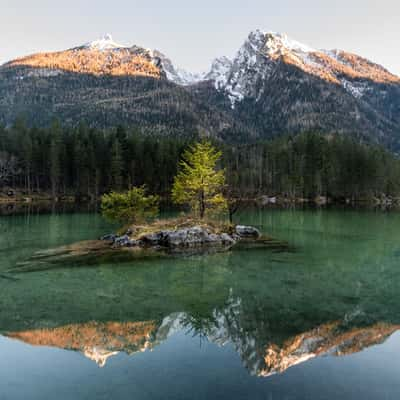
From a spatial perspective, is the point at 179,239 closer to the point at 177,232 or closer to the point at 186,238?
the point at 186,238

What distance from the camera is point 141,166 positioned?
11112 centimetres

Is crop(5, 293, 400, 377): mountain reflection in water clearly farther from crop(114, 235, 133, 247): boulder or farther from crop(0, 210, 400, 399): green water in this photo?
crop(114, 235, 133, 247): boulder

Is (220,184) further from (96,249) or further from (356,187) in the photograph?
(356,187)

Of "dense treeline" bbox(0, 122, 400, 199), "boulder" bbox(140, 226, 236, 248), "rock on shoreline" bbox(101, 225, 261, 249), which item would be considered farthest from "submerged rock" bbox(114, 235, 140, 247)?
"dense treeline" bbox(0, 122, 400, 199)

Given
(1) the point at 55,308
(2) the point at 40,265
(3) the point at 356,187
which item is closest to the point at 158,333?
(1) the point at 55,308

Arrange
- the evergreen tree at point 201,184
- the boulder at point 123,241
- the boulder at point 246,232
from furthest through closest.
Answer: the evergreen tree at point 201,184 < the boulder at point 246,232 < the boulder at point 123,241

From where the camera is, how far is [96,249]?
3178 centimetres

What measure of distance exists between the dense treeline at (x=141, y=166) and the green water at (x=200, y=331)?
8295cm

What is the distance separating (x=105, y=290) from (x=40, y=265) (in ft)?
27.0

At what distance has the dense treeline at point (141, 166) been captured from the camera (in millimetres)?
107875

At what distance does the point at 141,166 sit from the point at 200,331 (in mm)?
99412

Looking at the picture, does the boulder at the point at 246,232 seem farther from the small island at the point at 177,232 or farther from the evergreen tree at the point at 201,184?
the evergreen tree at the point at 201,184

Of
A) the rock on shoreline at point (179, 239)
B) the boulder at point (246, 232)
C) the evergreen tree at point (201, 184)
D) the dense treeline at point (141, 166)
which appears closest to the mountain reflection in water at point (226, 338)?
the rock on shoreline at point (179, 239)

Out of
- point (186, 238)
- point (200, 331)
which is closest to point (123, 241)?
point (186, 238)
